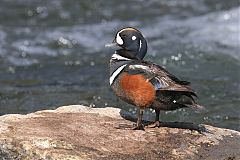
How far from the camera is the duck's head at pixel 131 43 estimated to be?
518 centimetres

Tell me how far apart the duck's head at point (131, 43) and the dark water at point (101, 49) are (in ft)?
6.20

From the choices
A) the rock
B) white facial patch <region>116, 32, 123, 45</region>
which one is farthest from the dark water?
white facial patch <region>116, 32, 123, 45</region>

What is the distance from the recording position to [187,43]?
33.4 ft

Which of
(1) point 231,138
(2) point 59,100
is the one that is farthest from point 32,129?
(2) point 59,100

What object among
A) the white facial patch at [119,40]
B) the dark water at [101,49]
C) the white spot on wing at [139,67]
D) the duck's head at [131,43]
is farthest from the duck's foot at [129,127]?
the dark water at [101,49]

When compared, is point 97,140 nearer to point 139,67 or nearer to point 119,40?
point 139,67

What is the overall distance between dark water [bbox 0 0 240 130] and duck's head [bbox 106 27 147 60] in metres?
1.89

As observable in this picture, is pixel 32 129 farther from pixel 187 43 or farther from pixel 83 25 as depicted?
pixel 83 25

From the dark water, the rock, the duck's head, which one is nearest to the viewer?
the rock

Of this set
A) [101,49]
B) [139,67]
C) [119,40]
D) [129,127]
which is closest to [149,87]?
[139,67]

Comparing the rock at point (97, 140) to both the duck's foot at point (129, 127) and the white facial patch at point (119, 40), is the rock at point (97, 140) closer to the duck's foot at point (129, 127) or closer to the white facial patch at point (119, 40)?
the duck's foot at point (129, 127)

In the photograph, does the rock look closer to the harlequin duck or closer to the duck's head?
the harlequin duck

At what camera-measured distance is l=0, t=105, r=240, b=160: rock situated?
4461 mm

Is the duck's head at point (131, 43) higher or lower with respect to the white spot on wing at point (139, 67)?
higher
